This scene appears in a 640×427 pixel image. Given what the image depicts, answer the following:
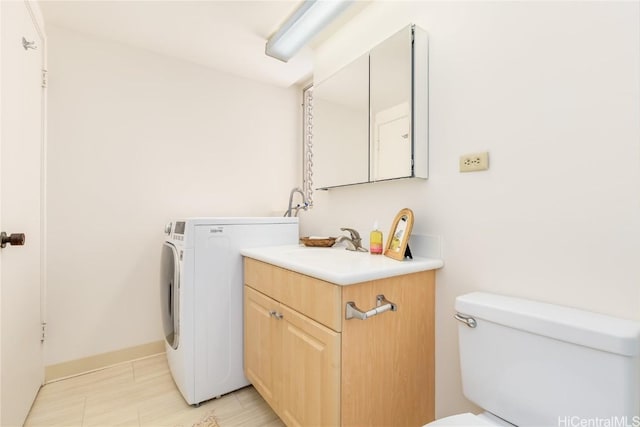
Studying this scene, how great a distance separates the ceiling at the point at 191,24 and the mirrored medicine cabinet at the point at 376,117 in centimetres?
43

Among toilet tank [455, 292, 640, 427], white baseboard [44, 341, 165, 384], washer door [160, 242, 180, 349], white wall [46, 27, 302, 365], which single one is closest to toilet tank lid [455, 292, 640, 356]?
toilet tank [455, 292, 640, 427]

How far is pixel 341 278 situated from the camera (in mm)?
971

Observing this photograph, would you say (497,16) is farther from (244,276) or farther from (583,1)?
(244,276)

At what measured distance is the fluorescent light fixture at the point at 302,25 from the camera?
1.54 m

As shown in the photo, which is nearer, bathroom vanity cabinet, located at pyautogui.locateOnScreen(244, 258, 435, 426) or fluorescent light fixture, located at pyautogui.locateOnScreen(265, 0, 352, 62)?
bathroom vanity cabinet, located at pyautogui.locateOnScreen(244, 258, 435, 426)

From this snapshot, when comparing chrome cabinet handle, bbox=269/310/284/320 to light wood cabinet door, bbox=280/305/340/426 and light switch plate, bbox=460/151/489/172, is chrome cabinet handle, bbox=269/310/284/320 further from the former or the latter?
light switch plate, bbox=460/151/489/172

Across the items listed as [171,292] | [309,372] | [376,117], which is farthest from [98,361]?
[376,117]

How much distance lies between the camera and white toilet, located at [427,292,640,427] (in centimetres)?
73

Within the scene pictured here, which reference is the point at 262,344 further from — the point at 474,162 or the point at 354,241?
the point at 474,162

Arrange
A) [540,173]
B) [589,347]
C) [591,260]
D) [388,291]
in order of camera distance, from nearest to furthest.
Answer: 1. [589,347]
2. [591,260]
3. [540,173]
4. [388,291]

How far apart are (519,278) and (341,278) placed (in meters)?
0.68

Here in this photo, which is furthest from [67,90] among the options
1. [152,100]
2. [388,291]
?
[388,291]

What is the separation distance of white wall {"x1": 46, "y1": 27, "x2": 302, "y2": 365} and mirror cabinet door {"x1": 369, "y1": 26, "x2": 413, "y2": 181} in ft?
4.49

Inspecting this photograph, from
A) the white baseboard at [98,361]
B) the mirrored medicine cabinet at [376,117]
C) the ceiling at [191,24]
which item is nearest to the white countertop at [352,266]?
the mirrored medicine cabinet at [376,117]
